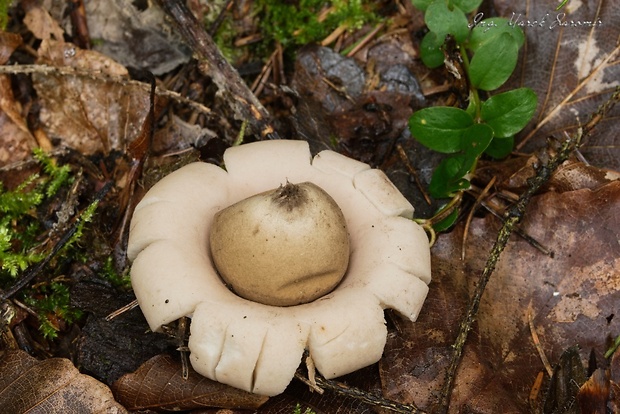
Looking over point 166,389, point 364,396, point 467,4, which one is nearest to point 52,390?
point 166,389

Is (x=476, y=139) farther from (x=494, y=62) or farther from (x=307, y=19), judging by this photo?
(x=307, y=19)

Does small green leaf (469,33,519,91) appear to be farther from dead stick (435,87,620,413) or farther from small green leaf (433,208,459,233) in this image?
small green leaf (433,208,459,233)

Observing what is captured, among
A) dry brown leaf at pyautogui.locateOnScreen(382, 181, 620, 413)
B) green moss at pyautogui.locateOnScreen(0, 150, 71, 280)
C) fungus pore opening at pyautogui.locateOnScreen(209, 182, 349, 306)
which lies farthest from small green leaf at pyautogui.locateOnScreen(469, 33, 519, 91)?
green moss at pyautogui.locateOnScreen(0, 150, 71, 280)

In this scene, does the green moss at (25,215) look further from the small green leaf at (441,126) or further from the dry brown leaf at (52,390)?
the small green leaf at (441,126)

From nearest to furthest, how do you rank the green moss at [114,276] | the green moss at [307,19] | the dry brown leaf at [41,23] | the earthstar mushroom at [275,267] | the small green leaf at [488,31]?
the earthstar mushroom at [275,267]
the green moss at [114,276]
the small green leaf at [488,31]
the dry brown leaf at [41,23]
the green moss at [307,19]

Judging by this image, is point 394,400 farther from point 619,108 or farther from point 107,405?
point 619,108

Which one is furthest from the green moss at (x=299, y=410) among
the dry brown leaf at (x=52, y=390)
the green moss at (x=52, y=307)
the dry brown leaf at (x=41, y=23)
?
the dry brown leaf at (x=41, y=23)

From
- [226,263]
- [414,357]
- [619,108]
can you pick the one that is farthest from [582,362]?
[226,263]
